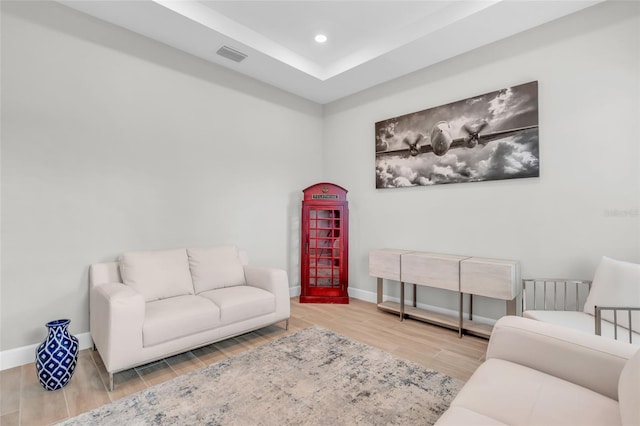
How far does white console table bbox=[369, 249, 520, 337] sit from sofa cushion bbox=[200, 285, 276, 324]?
57.1 inches

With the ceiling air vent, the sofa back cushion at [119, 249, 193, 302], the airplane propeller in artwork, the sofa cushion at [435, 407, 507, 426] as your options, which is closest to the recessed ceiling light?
the ceiling air vent

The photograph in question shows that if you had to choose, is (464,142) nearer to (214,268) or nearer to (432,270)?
(432,270)

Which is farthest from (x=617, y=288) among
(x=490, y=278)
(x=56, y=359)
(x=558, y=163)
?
(x=56, y=359)

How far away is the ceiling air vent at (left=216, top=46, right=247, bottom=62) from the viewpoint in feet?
10.7

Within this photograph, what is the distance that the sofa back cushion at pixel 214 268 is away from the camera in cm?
308

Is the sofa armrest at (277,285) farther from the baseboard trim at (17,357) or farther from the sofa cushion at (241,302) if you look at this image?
the baseboard trim at (17,357)

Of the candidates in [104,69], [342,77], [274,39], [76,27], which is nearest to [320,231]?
[342,77]

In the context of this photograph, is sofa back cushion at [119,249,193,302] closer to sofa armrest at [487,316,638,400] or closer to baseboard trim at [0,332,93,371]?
baseboard trim at [0,332,93,371]

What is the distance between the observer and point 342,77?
3.90 metres

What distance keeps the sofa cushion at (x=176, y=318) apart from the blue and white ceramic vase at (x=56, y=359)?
488mm

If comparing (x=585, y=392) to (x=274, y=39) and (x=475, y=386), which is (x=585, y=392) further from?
(x=274, y=39)

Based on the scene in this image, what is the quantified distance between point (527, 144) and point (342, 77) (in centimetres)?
230

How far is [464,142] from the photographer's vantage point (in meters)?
3.31

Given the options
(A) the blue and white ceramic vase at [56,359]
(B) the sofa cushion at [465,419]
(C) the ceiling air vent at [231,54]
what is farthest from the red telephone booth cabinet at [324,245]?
(B) the sofa cushion at [465,419]
